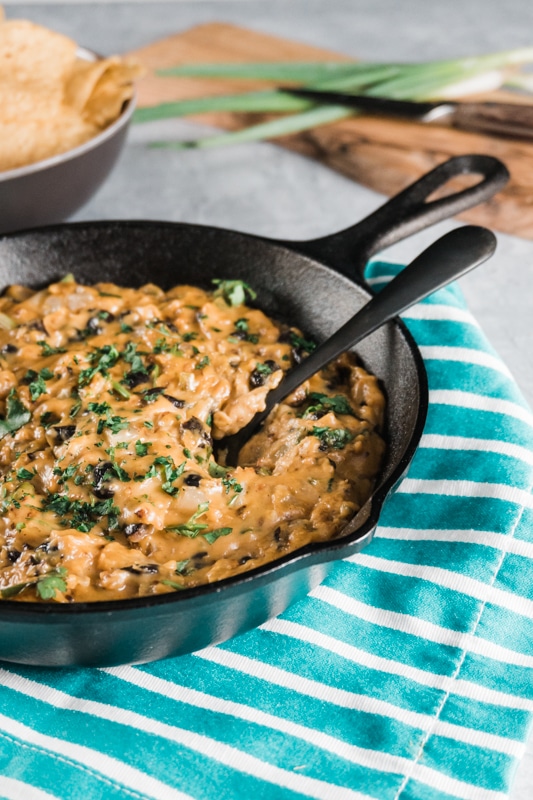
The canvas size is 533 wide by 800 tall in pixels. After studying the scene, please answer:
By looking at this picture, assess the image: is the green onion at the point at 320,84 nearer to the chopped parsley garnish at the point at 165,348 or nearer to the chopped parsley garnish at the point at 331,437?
the chopped parsley garnish at the point at 165,348

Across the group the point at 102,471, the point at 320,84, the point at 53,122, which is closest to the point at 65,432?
the point at 102,471

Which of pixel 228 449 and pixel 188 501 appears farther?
pixel 228 449

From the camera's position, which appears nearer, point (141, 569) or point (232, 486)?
point (141, 569)

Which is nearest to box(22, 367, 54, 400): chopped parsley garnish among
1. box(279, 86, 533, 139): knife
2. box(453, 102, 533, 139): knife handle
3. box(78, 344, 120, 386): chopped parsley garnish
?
box(78, 344, 120, 386): chopped parsley garnish

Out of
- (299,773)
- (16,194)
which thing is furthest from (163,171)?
(299,773)

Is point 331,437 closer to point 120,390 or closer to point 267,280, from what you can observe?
point 120,390

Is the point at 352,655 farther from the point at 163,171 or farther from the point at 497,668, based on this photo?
the point at 163,171

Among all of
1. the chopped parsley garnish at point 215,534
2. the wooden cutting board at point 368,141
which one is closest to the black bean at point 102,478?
the chopped parsley garnish at point 215,534
